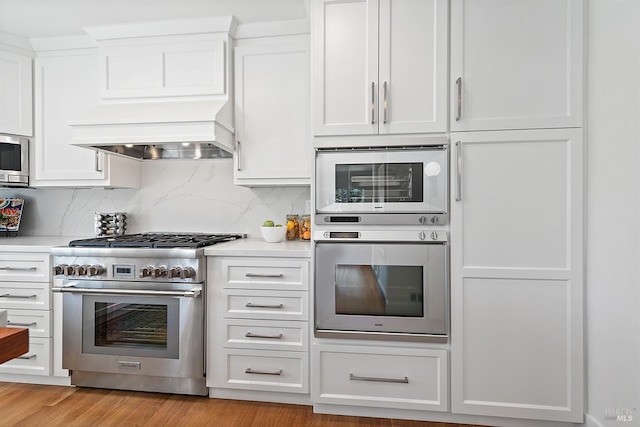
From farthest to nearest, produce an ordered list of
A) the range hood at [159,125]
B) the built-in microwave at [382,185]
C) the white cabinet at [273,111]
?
the white cabinet at [273,111] → the range hood at [159,125] → the built-in microwave at [382,185]

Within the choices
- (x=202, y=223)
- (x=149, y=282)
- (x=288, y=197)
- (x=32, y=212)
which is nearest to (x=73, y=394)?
(x=149, y=282)

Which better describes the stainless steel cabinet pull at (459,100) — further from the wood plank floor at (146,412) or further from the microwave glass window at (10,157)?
the microwave glass window at (10,157)

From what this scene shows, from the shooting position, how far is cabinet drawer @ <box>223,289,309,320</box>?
1.95 m

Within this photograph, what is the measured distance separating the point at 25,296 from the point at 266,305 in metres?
1.57

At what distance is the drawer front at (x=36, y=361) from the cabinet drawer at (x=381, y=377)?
171 centimetres

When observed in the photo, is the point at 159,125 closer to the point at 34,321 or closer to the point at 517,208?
the point at 34,321

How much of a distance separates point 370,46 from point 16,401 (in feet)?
9.48

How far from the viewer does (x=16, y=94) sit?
2.45 metres

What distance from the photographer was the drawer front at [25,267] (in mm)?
2164

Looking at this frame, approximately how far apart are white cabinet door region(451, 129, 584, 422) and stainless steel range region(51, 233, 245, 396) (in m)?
1.46

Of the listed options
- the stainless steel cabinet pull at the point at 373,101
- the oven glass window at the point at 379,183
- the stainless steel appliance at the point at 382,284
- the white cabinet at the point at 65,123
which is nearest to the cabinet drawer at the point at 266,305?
the stainless steel appliance at the point at 382,284

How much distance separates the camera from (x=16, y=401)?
6.68ft

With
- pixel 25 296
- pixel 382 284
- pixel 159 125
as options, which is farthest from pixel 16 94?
pixel 382 284

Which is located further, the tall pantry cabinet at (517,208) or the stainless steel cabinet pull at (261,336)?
the stainless steel cabinet pull at (261,336)
